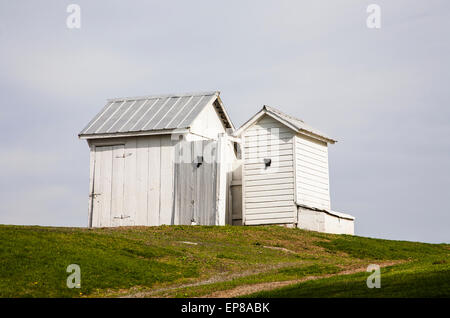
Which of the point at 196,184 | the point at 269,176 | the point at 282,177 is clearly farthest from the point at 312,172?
the point at 196,184

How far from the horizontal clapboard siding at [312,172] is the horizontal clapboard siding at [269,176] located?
0.48 meters

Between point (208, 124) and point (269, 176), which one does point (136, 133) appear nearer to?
point (208, 124)

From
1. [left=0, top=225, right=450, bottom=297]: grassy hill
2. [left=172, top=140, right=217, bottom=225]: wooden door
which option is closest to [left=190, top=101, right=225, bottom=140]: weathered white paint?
[left=172, top=140, right=217, bottom=225]: wooden door

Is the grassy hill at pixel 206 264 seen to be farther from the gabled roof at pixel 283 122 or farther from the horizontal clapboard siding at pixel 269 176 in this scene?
the gabled roof at pixel 283 122

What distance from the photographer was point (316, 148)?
3928 cm

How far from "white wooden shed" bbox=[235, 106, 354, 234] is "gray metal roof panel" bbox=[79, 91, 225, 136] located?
276 cm

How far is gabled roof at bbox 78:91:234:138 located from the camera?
37812mm

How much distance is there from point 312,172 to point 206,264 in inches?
533

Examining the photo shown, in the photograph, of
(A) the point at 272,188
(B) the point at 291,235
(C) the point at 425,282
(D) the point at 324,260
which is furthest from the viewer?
(A) the point at 272,188
